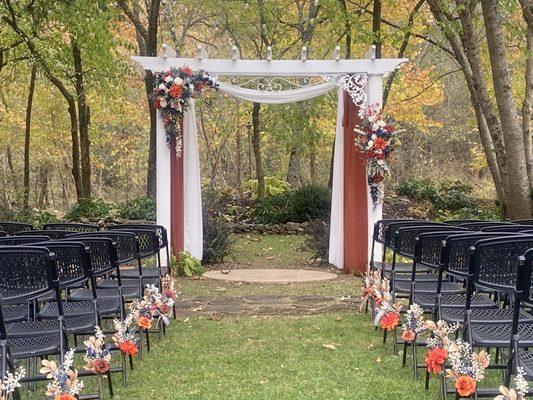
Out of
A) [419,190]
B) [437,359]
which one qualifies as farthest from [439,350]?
[419,190]

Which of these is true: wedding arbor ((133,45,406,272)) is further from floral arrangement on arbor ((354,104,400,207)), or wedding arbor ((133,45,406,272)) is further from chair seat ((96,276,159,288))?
chair seat ((96,276,159,288))

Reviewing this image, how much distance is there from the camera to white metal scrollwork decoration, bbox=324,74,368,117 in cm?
777

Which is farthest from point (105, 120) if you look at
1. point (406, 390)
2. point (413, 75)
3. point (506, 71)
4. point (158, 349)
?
point (406, 390)

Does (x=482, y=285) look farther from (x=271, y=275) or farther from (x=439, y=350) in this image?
(x=271, y=275)

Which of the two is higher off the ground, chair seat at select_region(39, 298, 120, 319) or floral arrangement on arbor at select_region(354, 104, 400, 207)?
floral arrangement on arbor at select_region(354, 104, 400, 207)

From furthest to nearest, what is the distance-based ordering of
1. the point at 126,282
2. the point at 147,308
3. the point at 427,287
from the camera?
the point at 126,282
the point at 427,287
the point at 147,308

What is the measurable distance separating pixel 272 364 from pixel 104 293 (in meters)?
1.69

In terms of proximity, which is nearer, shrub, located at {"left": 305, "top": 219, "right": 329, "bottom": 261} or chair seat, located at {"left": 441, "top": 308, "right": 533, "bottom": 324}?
chair seat, located at {"left": 441, "top": 308, "right": 533, "bottom": 324}

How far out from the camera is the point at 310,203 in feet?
42.3

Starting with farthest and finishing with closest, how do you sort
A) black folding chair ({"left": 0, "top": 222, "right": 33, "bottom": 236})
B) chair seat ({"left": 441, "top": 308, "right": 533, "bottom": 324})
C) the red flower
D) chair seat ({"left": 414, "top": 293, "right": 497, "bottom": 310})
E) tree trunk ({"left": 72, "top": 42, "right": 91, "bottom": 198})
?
tree trunk ({"left": 72, "top": 42, "right": 91, "bottom": 198}) → the red flower → black folding chair ({"left": 0, "top": 222, "right": 33, "bottom": 236}) → chair seat ({"left": 414, "top": 293, "right": 497, "bottom": 310}) → chair seat ({"left": 441, "top": 308, "right": 533, "bottom": 324})

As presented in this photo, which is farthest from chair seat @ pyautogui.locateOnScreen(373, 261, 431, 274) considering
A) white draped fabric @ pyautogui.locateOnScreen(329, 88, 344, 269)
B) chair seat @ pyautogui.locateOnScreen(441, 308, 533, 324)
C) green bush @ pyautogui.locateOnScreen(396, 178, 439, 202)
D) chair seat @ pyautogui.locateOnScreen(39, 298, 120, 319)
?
green bush @ pyautogui.locateOnScreen(396, 178, 439, 202)

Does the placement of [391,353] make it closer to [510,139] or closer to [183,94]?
[183,94]

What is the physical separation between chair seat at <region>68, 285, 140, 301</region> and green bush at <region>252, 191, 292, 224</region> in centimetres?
822

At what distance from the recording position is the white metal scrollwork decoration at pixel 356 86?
25.5 feet
